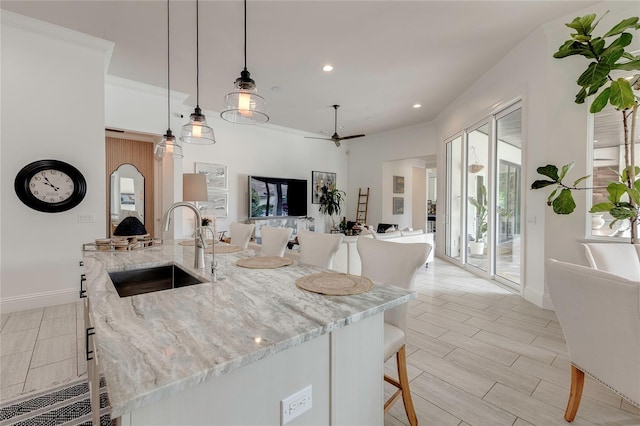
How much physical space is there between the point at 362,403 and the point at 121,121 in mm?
4970

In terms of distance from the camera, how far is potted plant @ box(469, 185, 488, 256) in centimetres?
498

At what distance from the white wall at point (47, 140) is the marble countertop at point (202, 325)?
2485 millimetres

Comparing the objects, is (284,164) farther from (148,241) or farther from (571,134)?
(571,134)

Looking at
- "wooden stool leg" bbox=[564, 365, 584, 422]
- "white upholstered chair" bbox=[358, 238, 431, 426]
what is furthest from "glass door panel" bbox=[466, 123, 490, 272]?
"white upholstered chair" bbox=[358, 238, 431, 426]

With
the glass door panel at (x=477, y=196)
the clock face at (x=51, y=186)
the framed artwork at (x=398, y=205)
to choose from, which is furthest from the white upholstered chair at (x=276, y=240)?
the framed artwork at (x=398, y=205)

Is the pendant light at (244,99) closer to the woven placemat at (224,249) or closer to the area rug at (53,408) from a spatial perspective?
the woven placemat at (224,249)

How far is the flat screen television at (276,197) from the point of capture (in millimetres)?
6535

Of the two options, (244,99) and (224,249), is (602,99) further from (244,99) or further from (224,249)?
(224,249)

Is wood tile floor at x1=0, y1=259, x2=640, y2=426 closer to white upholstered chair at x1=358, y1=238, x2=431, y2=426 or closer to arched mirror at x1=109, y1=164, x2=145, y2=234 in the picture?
white upholstered chair at x1=358, y1=238, x2=431, y2=426

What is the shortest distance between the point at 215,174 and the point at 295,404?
18.6 feet

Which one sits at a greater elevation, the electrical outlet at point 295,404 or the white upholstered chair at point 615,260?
the white upholstered chair at point 615,260

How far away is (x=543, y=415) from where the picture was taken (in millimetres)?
1710

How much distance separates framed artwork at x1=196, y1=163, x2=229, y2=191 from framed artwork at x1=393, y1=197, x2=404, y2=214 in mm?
4555

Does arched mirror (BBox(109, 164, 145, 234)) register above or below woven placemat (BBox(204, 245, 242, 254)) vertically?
above
